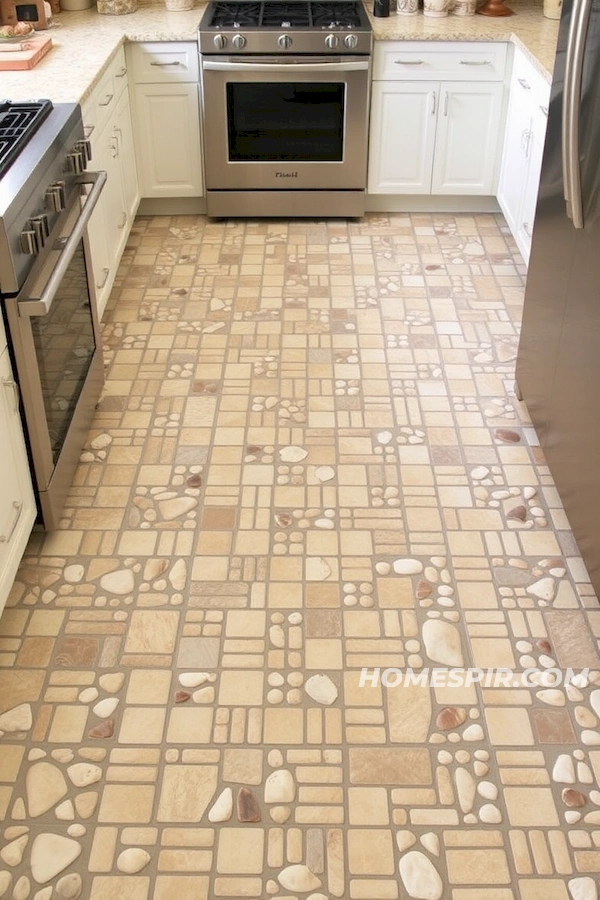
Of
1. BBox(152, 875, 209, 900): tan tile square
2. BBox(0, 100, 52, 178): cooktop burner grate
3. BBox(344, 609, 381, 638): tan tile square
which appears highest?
BBox(0, 100, 52, 178): cooktop burner grate

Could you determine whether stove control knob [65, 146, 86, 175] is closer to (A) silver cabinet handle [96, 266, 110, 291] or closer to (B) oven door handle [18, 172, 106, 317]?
(B) oven door handle [18, 172, 106, 317]

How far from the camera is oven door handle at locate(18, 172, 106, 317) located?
228 cm

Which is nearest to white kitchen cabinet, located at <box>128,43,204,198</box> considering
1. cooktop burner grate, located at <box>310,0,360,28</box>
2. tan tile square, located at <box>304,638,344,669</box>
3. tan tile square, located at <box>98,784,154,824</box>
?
cooktop burner grate, located at <box>310,0,360,28</box>

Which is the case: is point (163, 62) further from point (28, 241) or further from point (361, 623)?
point (361, 623)

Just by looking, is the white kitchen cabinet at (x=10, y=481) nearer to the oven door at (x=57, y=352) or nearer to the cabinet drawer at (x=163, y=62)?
the oven door at (x=57, y=352)

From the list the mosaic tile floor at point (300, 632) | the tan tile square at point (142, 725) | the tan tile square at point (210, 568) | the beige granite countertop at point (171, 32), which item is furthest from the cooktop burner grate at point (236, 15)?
the tan tile square at point (142, 725)

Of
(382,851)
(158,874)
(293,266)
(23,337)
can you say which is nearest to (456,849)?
(382,851)

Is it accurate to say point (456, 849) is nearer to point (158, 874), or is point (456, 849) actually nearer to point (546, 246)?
point (158, 874)

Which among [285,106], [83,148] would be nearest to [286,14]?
[285,106]

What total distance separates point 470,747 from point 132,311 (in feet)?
7.96

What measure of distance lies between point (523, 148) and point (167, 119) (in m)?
1.65

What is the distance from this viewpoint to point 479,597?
251cm

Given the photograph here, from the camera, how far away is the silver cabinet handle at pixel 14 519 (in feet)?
7.66

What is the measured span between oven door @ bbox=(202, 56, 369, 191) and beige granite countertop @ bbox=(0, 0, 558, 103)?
245mm
